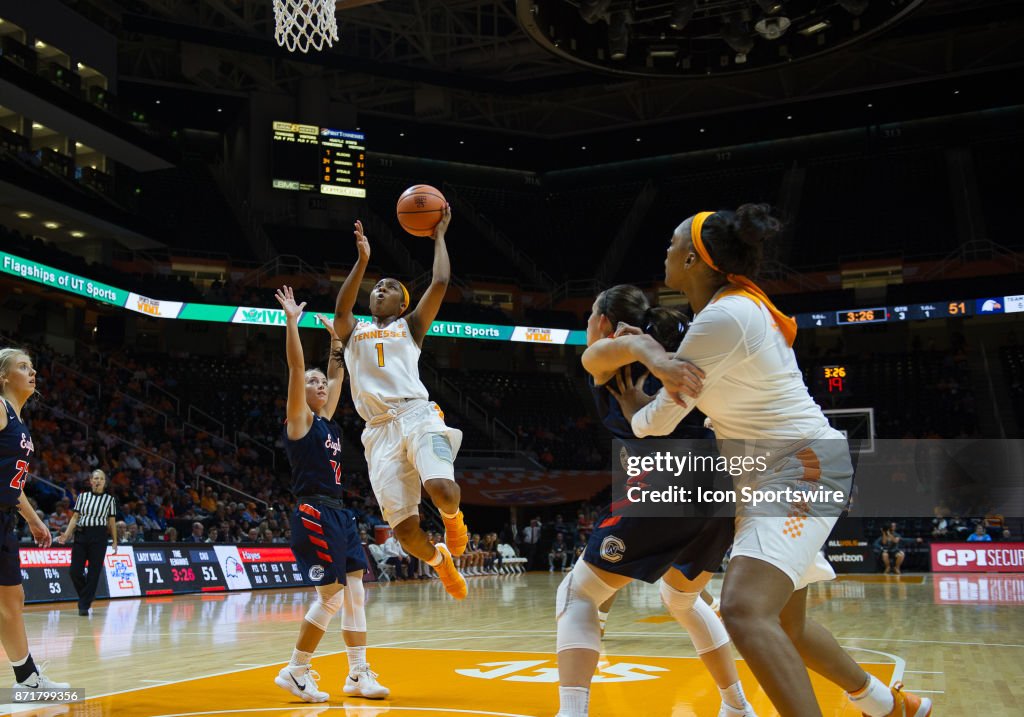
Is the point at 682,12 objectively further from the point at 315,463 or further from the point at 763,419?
the point at 763,419

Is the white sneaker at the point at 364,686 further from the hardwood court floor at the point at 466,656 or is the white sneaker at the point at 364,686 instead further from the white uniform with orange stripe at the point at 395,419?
the white uniform with orange stripe at the point at 395,419

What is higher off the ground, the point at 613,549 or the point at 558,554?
the point at 613,549

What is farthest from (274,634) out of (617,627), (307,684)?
(307,684)

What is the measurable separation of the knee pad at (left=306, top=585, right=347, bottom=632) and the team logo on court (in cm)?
241

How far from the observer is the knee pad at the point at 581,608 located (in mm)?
3459

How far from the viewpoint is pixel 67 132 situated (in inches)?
965

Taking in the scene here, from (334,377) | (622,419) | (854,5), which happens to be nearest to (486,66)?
(854,5)

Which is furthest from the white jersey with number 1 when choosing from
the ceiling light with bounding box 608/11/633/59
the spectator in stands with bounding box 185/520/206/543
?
the ceiling light with bounding box 608/11/633/59

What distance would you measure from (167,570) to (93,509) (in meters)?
3.86

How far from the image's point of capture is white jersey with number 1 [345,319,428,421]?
5.66 m

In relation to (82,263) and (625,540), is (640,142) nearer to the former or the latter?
(82,263)

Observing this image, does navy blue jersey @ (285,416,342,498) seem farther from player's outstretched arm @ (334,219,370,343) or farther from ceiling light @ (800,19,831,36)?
ceiling light @ (800,19,831,36)

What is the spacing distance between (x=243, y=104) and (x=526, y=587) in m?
20.2

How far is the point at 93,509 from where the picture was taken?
11625mm
